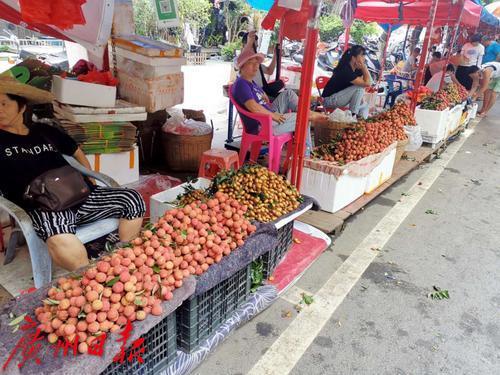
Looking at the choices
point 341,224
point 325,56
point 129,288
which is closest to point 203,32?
point 325,56

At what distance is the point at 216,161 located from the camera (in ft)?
13.1

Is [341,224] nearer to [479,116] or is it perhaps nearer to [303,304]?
[303,304]

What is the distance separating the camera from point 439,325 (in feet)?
9.03

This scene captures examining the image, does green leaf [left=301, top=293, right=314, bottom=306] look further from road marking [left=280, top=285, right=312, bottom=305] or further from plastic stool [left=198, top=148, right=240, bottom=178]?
plastic stool [left=198, top=148, right=240, bottom=178]

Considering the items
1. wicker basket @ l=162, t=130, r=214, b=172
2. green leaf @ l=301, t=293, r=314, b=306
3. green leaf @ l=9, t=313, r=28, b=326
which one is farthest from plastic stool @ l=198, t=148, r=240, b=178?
green leaf @ l=9, t=313, r=28, b=326

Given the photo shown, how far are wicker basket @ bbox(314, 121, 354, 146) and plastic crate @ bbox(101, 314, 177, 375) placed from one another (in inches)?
142

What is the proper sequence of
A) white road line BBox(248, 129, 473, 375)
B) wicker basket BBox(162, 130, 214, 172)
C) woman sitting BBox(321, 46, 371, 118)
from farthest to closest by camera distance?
woman sitting BBox(321, 46, 371, 118), wicker basket BBox(162, 130, 214, 172), white road line BBox(248, 129, 473, 375)

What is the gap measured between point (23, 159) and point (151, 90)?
1.62m

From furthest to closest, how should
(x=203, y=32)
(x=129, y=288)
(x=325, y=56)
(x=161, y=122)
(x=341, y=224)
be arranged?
(x=203, y=32), (x=325, y=56), (x=161, y=122), (x=341, y=224), (x=129, y=288)

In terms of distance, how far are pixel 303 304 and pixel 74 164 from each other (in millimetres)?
2057

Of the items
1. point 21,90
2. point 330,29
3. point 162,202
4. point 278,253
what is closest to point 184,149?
point 162,202

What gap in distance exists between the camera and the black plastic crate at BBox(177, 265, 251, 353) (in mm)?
2133

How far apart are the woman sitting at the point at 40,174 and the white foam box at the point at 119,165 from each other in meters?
0.90

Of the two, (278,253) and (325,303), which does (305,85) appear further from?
(325,303)
